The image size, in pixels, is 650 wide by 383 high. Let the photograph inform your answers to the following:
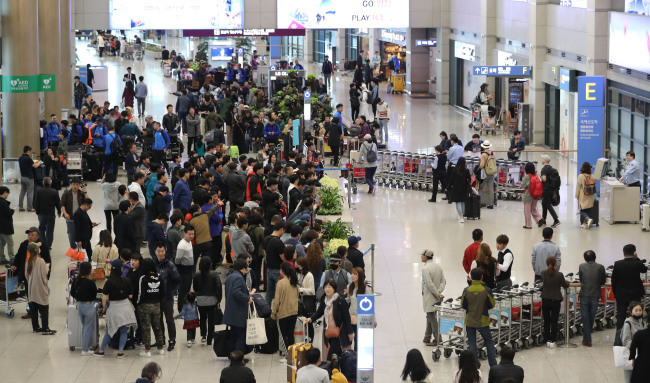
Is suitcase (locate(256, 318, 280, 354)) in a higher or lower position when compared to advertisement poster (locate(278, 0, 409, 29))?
lower

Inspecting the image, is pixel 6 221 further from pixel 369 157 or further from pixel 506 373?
pixel 506 373

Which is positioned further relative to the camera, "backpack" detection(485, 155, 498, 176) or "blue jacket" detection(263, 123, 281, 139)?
"blue jacket" detection(263, 123, 281, 139)

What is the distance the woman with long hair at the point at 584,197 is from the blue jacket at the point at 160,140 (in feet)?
32.2

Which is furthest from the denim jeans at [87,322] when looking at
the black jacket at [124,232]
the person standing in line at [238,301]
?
the black jacket at [124,232]

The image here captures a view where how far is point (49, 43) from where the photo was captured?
34.6 m

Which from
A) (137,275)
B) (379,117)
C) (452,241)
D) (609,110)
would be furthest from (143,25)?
(137,275)

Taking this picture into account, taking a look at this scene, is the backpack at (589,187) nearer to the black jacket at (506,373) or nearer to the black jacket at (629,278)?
the black jacket at (629,278)

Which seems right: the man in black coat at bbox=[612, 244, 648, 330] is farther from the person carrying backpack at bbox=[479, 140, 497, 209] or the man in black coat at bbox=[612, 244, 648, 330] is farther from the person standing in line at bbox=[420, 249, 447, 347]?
the person carrying backpack at bbox=[479, 140, 497, 209]

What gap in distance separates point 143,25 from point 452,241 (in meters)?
22.6

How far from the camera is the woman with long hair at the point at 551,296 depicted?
13.9 meters

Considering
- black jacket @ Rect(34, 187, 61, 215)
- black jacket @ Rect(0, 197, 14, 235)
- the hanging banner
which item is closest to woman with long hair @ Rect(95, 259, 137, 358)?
black jacket @ Rect(0, 197, 14, 235)

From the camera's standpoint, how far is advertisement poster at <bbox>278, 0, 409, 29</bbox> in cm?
4022

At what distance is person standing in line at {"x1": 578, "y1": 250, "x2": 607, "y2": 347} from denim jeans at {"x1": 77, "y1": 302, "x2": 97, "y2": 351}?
6.23m

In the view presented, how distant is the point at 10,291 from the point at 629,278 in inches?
332
